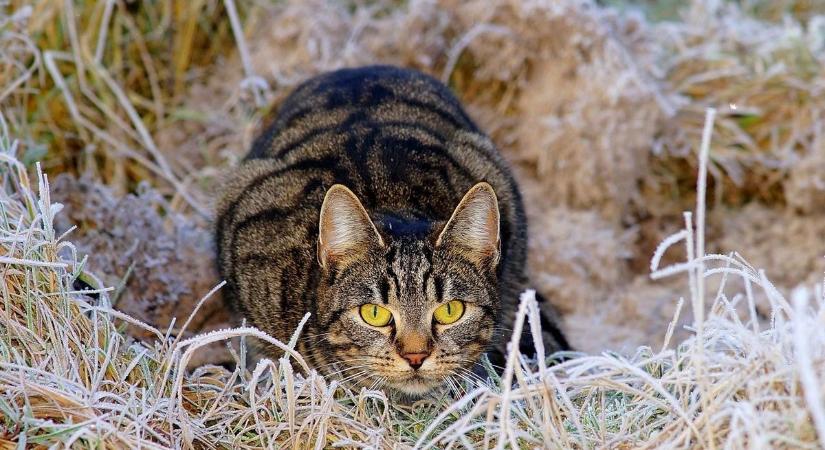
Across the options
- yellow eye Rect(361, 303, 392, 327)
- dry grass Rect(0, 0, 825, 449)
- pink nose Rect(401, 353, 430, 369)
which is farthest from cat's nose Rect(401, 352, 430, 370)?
dry grass Rect(0, 0, 825, 449)

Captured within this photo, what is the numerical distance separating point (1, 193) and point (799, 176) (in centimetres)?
340

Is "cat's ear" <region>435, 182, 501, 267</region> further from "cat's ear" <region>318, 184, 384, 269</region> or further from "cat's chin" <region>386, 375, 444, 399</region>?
"cat's chin" <region>386, 375, 444, 399</region>

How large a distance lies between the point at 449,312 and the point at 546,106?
2.12 m

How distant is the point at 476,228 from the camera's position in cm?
259

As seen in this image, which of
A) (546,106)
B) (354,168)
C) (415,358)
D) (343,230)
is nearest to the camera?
(415,358)

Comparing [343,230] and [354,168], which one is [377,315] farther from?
[354,168]

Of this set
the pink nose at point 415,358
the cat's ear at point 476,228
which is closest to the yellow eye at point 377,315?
the pink nose at point 415,358

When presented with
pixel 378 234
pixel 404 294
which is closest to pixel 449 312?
pixel 404 294

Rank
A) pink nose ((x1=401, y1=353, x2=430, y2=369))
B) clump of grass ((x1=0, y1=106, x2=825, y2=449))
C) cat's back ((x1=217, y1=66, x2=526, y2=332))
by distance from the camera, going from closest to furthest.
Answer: clump of grass ((x1=0, y1=106, x2=825, y2=449)) → pink nose ((x1=401, y1=353, x2=430, y2=369)) → cat's back ((x1=217, y1=66, x2=526, y2=332))

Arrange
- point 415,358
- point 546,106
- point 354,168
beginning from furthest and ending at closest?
point 546,106 → point 354,168 → point 415,358

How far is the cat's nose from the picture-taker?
7.99 feet

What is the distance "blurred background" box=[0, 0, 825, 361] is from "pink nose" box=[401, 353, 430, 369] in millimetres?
1551

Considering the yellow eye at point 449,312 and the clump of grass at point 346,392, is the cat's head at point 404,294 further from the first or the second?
the clump of grass at point 346,392

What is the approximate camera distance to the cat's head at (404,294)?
2.47 metres
